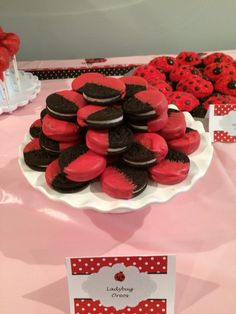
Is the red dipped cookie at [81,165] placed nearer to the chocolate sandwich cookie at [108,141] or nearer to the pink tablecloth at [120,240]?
the chocolate sandwich cookie at [108,141]

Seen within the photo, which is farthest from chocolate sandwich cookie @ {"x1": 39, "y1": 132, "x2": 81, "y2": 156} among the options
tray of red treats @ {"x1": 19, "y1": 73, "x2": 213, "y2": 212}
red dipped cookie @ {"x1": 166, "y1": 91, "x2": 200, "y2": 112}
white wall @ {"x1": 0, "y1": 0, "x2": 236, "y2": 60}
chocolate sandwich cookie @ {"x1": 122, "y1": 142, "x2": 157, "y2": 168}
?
white wall @ {"x1": 0, "y1": 0, "x2": 236, "y2": 60}

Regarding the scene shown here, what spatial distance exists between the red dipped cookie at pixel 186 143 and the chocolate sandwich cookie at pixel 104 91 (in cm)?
13

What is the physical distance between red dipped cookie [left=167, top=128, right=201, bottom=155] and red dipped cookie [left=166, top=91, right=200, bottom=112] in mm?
292

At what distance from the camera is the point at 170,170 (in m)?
0.65

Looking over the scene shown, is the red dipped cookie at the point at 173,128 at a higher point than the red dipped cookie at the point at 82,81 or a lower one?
lower

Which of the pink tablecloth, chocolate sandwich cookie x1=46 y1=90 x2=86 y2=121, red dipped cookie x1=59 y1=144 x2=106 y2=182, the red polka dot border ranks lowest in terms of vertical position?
the pink tablecloth

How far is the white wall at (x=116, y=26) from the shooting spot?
164 cm

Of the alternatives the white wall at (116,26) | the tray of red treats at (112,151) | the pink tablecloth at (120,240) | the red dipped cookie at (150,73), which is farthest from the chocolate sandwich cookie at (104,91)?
the white wall at (116,26)

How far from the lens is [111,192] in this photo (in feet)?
2.08

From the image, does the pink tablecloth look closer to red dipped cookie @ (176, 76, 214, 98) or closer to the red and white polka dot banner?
the red and white polka dot banner

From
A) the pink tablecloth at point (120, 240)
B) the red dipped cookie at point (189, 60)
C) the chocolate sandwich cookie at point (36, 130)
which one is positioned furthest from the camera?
the red dipped cookie at point (189, 60)

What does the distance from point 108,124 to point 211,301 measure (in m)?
0.35

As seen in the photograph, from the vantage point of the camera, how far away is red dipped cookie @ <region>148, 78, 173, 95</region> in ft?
3.50

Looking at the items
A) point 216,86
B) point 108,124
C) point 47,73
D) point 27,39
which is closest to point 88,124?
point 108,124
